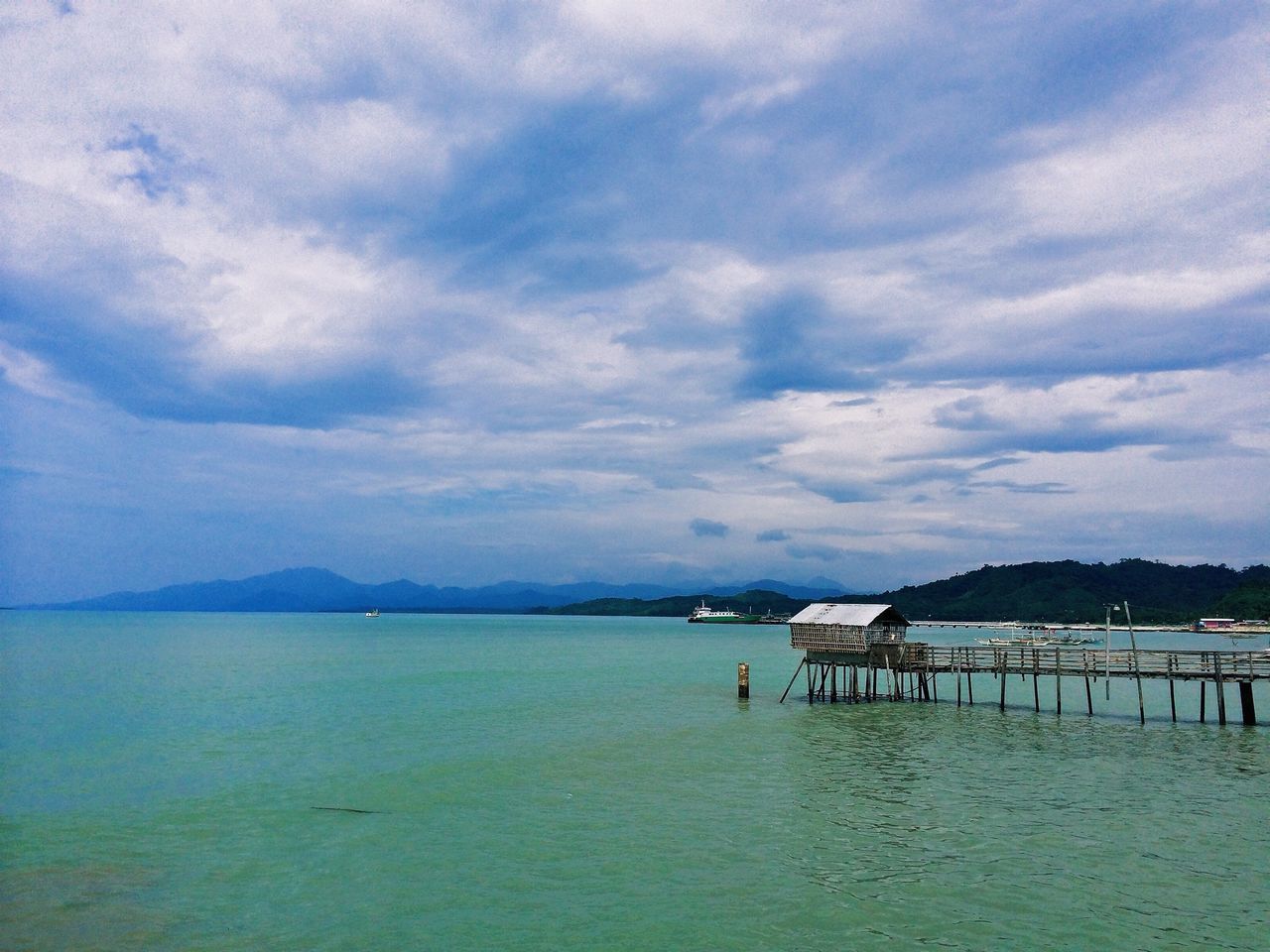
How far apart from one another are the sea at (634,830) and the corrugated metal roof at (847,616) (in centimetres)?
544

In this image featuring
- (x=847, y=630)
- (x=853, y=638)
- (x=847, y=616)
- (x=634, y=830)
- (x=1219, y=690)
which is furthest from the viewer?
(x=847, y=616)

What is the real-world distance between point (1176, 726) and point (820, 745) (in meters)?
A: 20.2

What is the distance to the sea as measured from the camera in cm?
1633

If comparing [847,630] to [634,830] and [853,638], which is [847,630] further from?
[634,830]

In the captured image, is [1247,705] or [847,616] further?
[847,616]

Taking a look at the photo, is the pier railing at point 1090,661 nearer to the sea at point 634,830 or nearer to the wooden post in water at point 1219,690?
the wooden post in water at point 1219,690

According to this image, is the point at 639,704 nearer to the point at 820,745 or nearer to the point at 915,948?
the point at 820,745

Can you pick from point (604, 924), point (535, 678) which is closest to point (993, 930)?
point (604, 924)

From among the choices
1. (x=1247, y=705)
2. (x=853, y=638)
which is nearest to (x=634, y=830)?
(x=853, y=638)

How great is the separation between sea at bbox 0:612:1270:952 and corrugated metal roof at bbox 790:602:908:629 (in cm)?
544

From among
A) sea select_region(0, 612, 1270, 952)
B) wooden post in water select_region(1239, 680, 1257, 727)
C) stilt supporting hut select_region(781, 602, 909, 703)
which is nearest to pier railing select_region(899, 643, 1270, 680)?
wooden post in water select_region(1239, 680, 1257, 727)

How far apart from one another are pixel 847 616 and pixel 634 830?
29.8 m

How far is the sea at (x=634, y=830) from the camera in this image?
16.3 m

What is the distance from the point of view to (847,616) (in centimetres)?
4947
